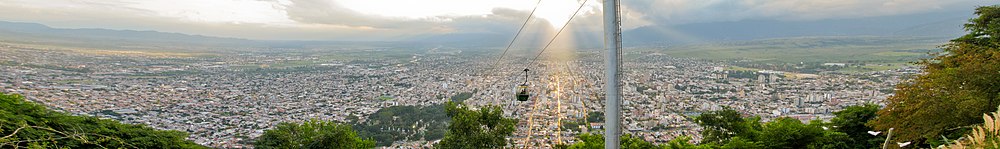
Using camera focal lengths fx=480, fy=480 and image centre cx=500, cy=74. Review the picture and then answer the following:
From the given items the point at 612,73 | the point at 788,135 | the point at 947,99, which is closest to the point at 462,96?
the point at 788,135

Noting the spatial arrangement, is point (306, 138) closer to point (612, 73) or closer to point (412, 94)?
point (612, 73)

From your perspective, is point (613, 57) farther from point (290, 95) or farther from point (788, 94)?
point (290, 95)

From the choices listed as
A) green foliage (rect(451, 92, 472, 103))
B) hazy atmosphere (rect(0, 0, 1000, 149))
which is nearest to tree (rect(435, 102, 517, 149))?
hazy atmosphere (rect(0, 0, 1000, 149))

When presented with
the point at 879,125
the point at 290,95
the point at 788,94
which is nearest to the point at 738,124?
the point at 879,125

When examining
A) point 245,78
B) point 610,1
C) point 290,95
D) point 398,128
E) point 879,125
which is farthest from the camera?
point 245,78

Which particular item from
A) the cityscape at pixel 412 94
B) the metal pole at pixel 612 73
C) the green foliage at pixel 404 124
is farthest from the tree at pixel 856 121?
the green foliage at pixel 404 124
